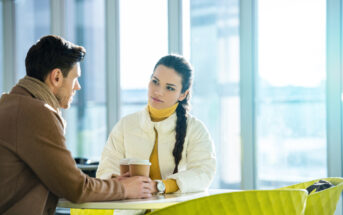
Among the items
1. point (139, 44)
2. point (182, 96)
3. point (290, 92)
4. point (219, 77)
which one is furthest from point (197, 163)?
point (139, 44)

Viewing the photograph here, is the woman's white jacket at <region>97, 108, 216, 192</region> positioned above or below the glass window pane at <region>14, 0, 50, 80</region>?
below

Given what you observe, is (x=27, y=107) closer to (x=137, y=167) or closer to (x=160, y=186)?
(x=137, y=167)

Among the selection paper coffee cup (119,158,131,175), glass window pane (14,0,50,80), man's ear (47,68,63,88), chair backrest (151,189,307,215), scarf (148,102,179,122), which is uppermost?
glass window pane (14,0,50,80)

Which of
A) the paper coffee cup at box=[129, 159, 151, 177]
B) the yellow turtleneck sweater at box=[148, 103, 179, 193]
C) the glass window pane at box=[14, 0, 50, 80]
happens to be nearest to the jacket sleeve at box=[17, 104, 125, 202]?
the paper coffee cup at box=[129, 159, 151, 177]

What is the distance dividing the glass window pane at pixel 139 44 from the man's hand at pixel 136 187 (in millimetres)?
2860

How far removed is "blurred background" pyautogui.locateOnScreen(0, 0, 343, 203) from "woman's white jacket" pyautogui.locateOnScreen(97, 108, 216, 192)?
1686mm

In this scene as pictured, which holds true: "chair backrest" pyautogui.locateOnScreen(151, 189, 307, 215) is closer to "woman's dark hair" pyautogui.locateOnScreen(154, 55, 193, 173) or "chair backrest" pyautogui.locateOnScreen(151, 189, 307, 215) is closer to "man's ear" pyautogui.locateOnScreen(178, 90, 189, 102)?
"woman's dark hair" pyautogui.locateOnScreen(154, 55, 193, 173)

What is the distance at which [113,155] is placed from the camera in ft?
8.00

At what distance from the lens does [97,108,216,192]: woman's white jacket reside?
2361mm

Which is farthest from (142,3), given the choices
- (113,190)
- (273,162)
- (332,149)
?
(113,190)

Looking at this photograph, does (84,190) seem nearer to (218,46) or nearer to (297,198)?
(297,198)

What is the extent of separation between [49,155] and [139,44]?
3313mm

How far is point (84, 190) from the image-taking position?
169 centimetres

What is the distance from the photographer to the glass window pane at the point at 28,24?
18.3 feet
